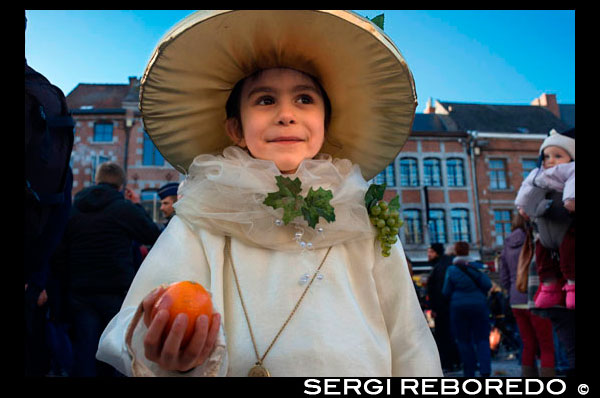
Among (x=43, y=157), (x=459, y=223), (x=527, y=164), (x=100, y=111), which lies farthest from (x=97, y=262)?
(x=527, y=164)

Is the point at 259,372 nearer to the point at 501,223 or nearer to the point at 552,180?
the point at 552,180

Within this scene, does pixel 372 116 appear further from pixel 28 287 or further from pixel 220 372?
pixel 28 287

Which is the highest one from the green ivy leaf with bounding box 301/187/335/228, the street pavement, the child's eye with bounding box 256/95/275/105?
the child's eye with bounding box 256/95/275/105

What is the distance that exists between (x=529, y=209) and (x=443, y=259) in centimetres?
369

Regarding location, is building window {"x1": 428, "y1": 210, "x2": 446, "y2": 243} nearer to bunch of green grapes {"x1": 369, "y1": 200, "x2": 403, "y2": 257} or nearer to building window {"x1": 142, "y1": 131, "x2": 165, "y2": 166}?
building window {"x1": 142, "y1": 131, "x2": 165, "y2": 166}

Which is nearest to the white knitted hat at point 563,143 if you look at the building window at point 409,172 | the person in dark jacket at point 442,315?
the person in dark jacket at point 442,315

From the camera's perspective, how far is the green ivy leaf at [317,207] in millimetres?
1562

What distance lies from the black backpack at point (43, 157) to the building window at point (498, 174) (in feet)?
82.5

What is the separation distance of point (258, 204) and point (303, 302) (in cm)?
36

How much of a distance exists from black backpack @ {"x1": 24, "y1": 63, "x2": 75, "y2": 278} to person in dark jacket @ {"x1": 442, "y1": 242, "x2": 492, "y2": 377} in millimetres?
4808

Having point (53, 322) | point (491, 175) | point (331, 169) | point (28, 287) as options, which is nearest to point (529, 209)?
point (331, 169)

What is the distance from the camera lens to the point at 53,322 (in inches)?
153

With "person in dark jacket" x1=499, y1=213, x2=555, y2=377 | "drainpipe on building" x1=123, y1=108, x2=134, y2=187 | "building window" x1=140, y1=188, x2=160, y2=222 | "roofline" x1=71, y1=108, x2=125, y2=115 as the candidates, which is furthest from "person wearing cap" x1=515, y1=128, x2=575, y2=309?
"roofline" x1=71, y1=108, x2=125, y2=115

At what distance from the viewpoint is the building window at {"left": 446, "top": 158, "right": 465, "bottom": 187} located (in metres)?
24.7
